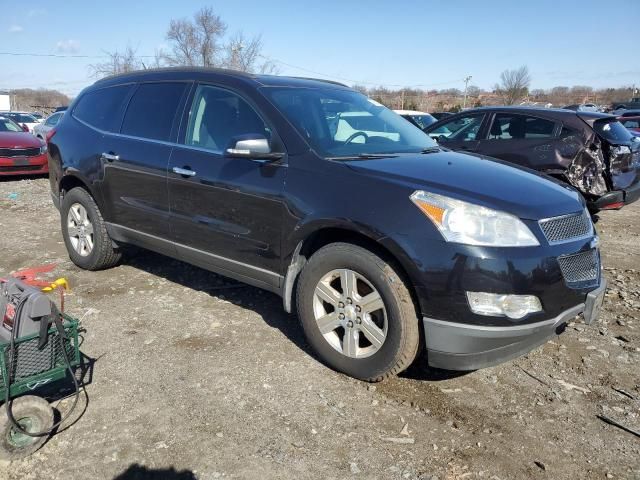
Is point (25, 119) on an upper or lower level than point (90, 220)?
lower

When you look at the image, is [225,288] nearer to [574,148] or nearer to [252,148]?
[252,148]

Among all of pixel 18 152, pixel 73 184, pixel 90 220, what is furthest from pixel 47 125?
pixel 90 220

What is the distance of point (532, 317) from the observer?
2.78 m

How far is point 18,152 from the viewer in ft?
37.2

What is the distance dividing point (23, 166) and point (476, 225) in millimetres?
11300

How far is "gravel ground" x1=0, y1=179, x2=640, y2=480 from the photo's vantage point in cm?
251

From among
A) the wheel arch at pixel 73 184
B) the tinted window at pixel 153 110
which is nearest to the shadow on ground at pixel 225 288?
the wheel arch at pixel 73 184

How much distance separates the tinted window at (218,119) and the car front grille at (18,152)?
9087 millimetres

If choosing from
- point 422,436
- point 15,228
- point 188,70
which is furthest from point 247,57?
point 422,436

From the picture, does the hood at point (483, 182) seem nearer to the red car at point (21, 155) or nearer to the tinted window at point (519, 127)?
the tinted window at point (519, 127)

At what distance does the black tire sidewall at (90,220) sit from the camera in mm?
4895

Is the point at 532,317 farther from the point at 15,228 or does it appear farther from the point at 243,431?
the point at 15,228

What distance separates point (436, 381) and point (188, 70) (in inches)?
119

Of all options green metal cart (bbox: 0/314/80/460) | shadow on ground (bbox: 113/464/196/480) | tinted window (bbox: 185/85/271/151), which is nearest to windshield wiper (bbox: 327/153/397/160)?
tinted window (bbox: 185/85/271/151)
